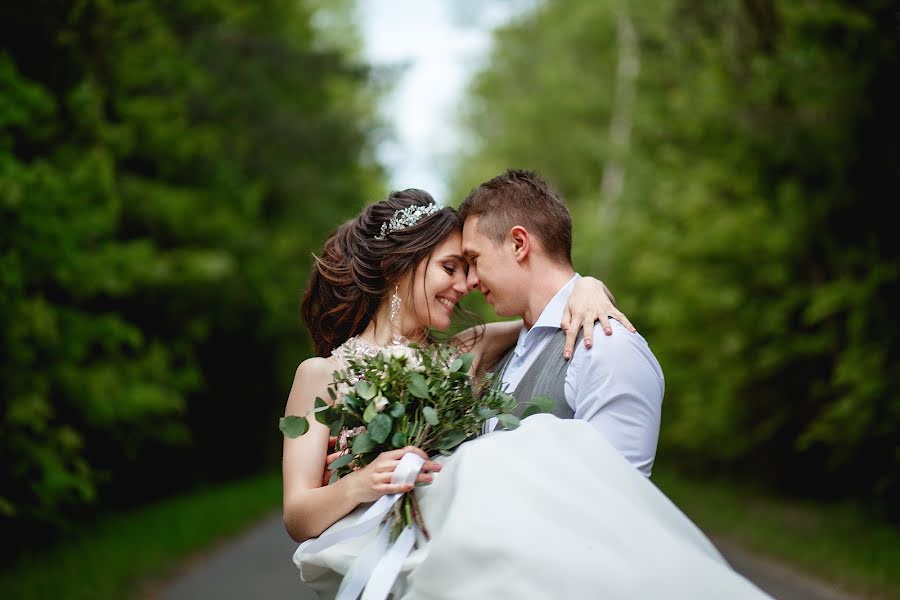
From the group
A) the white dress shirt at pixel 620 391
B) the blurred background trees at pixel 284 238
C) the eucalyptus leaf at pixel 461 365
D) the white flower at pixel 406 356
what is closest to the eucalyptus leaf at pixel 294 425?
the white flower at pixel 406 356

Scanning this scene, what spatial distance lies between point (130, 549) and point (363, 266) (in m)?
6.27

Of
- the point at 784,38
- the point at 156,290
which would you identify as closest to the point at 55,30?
the point at 156,290

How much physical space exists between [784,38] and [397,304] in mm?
7879

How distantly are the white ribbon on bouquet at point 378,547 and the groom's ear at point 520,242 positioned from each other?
1097 millimetres

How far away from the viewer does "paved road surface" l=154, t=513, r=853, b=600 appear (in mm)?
7727

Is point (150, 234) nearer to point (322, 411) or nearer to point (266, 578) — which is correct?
point (266, 578)

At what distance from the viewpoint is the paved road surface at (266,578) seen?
25.3 ft

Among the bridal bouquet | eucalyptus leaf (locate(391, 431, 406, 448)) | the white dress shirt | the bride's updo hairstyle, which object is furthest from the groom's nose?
eucalyptus leaf (locate(391, 431, 406, 448))

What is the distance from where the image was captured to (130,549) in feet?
30.0

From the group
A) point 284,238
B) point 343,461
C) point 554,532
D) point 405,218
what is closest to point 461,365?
point 343,461

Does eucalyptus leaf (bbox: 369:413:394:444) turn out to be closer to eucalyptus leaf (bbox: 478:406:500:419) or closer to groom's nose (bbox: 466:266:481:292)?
eucalyptus leaf (bbox: 478:406:500:419)

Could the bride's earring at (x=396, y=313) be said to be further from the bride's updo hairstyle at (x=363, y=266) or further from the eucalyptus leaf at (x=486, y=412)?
the eucalyptus leaf at (x=486, y=412)

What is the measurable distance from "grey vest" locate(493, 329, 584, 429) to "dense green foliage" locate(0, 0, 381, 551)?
3957 mm

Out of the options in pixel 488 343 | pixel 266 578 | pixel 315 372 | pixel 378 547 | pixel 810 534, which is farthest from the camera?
pixel 810 534
